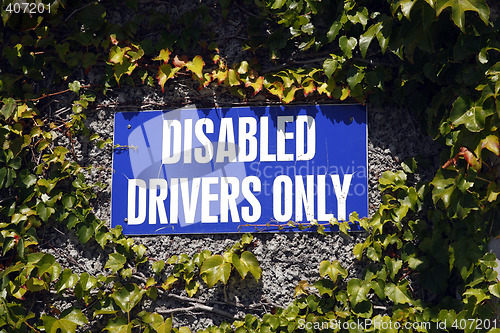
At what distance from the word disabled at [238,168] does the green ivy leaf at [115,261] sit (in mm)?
113

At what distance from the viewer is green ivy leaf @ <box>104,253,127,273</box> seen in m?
2.76

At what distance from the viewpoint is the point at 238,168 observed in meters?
2.81

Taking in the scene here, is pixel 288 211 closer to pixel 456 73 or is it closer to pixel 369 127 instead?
pixel 369 127

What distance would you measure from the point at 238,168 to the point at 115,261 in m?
0.68

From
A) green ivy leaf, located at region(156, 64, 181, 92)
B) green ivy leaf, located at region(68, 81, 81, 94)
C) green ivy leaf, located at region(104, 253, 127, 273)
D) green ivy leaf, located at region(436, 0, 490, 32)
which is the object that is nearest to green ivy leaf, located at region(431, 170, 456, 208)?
green ivy leaf, located at region(436, 0, 490, 32)

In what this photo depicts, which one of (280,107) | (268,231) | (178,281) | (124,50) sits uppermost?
(124,50)

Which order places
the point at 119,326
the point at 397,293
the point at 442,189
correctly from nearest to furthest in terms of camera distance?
the point at 442,189, the point at 397,293, the point at 119,326

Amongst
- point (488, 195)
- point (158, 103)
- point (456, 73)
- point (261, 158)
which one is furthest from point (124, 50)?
point (488, 195)

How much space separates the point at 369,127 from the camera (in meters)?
2.78

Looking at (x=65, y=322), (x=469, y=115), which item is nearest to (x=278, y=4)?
(x=469, y=115)

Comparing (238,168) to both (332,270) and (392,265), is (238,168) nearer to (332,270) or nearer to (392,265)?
(332,270)

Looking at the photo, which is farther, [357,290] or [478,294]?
[357,290]

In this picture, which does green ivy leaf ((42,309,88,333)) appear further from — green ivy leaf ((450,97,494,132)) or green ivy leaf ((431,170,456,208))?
green ivy leaf ((450,97,494,132))

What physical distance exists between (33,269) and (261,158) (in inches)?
44.4
